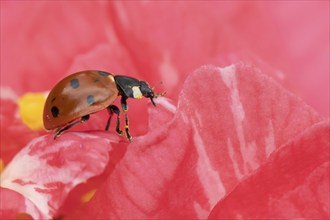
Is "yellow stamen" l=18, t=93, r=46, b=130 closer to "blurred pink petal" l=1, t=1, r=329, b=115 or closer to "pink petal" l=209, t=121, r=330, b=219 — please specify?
"blurred pink petal" l=1, t=1, r=329, b=115

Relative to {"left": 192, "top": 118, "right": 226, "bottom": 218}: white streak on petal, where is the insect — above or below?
above

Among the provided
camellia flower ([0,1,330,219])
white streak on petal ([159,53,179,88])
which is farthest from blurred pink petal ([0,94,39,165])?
white streak on petal ([159,53,179,88])

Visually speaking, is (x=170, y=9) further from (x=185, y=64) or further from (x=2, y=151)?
(x=2, y=151)

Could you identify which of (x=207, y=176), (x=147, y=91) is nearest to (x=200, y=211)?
(x=207, y=176)

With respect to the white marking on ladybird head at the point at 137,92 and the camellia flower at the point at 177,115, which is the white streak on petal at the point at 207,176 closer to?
the camellia flower at the point at 177,115

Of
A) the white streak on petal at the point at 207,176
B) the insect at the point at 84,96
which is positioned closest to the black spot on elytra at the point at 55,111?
the insect at the point at 84,96

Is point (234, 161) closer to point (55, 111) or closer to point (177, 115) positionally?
point (177, 115)
